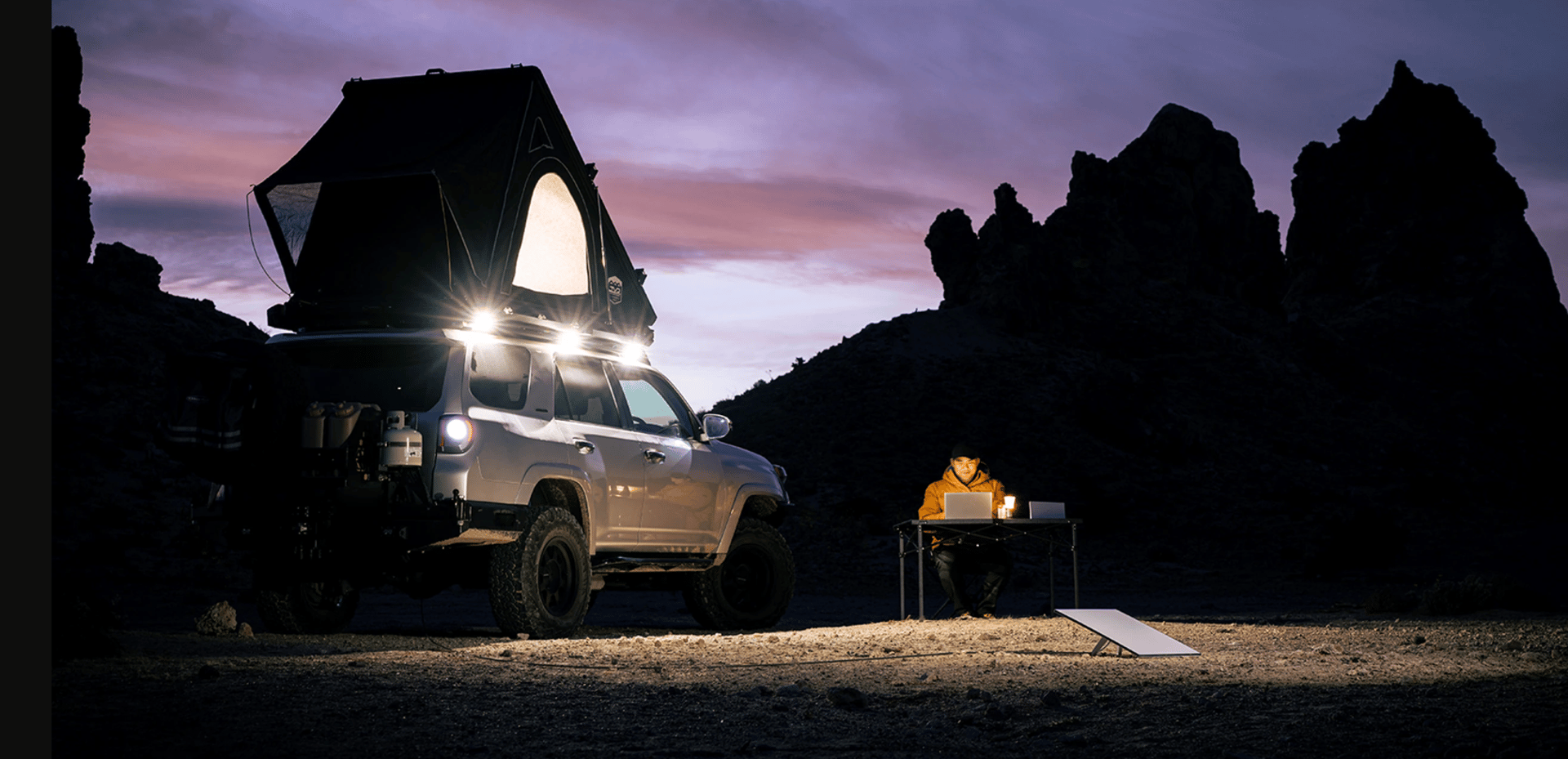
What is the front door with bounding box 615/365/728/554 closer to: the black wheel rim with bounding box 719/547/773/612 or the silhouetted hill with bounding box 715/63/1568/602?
the black wheel rim with bounding box 719/547/773/612

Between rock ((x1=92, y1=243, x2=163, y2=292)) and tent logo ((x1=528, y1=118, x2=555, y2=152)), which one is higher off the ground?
rock ((x1=92, y1=243, x2=163, y2=292))

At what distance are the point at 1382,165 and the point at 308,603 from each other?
89783 mm

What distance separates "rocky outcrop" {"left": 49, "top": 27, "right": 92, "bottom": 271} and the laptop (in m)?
43.6

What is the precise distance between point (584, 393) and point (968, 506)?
364 centimetres

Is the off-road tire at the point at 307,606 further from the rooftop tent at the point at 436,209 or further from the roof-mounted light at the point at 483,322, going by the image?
the roof-mounted light at the point at 483,322

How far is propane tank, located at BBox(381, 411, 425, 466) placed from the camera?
8781mm

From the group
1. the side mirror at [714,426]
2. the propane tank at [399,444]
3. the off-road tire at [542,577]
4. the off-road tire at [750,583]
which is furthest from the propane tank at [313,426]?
the off-road tire at [750,583]

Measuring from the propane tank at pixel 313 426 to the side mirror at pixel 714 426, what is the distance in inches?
144

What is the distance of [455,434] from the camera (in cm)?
895

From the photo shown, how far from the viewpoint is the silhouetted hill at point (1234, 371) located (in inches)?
1609

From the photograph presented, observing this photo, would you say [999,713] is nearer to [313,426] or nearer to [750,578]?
[313,426]

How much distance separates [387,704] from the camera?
20.0 feet

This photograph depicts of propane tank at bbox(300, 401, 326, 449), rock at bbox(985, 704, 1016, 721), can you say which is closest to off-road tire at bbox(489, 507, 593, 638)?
propane tank at bbox(300, 401, 326, 449)

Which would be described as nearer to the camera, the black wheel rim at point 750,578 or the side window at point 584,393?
the side window at point 584,393
